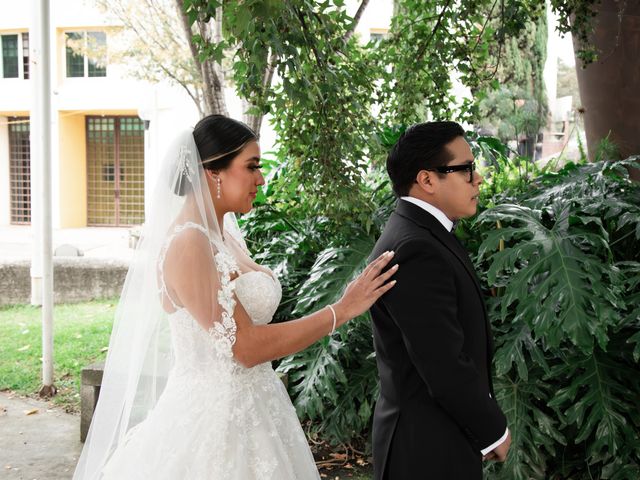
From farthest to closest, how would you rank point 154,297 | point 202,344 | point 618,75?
point 618,75 < point 154,297 < point 202,344

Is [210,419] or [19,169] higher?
[19,169]

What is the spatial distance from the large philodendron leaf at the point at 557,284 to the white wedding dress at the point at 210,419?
4.34 ft

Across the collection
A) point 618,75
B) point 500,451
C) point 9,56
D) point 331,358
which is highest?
point 9,56

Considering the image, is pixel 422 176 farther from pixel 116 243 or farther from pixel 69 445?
pixel 116 243

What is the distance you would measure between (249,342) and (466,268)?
33.7 inches

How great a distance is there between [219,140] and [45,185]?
4.36 m

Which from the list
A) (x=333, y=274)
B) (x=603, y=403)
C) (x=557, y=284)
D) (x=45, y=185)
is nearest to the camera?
(x=557, y=284)

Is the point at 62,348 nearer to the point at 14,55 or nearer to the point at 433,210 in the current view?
the point at 433,210

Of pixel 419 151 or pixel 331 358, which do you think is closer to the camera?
pixel 419 151

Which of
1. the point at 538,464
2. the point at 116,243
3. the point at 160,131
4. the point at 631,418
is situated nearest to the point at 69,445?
the point at 538,464

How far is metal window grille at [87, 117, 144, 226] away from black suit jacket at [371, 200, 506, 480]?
906 inches

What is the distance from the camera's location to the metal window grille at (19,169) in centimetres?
2528

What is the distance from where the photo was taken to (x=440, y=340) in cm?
212

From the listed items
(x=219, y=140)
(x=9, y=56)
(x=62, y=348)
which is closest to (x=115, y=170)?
(x=9, y=56)
